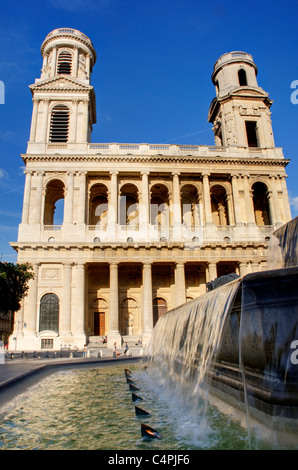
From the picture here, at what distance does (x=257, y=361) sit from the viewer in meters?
4.43

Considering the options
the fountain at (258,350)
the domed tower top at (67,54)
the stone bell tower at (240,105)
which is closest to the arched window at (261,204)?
the stone bell tower at (240,105)

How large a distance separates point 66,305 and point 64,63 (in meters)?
25.7

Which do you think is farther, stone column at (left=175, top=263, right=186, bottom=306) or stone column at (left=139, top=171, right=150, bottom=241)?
stone column at (left=139, top=171, right=150, bottom=241)

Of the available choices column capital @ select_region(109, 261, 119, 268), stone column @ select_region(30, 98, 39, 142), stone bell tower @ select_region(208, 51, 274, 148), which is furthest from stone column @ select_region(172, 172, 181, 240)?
stone column @ select_region(30, 98, 39, 142)

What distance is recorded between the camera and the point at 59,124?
31.2 m

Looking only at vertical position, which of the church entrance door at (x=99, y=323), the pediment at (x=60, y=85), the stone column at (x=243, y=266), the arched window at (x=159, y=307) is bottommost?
the church entrance door at (x=99, y=323)

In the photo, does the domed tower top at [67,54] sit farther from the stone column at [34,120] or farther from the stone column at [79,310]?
the stone column at [79,310]

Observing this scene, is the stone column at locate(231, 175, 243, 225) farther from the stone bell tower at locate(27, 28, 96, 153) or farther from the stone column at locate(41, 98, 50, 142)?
the stone column at locate(41, 98, 50, 142)

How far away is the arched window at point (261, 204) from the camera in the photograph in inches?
1258

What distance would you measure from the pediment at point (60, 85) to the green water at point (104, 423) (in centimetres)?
2968

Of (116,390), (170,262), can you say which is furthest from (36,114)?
(116,390)

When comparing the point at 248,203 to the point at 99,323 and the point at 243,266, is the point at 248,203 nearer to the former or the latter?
the point at 243,266

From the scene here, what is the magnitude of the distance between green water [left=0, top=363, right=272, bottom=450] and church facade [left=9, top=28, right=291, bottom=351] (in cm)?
1768

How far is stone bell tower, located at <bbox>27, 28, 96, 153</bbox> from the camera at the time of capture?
99.5 ft
